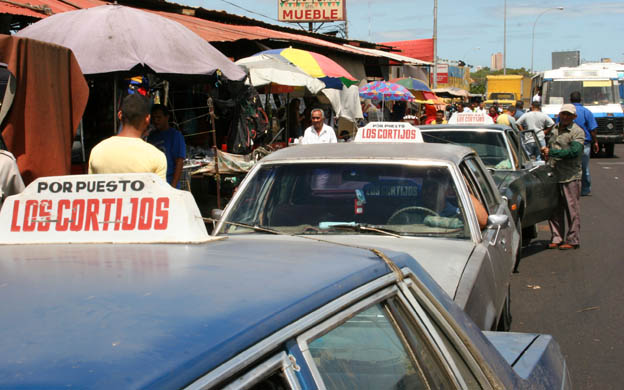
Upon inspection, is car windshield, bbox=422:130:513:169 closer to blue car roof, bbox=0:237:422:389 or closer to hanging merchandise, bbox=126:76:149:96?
hanging merchandise, bbox=126:76:149:96

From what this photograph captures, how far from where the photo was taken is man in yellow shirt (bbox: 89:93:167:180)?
5.02 meters

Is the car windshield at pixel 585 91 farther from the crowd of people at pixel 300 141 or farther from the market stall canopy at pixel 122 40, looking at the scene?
the market stall canopy at pixel 122 40

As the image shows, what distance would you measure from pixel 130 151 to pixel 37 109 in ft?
2.34

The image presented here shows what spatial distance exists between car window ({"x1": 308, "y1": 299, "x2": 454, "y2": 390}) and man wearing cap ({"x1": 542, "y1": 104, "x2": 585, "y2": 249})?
7550 millimetres

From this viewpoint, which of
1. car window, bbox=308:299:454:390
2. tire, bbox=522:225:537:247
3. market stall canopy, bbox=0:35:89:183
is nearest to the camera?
car window, bbox=308:299:454:390

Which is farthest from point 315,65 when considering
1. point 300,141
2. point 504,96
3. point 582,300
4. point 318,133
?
point 504,96

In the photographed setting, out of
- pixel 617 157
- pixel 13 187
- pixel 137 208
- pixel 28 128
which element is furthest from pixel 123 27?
pixel 617 157

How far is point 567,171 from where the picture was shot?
916 cm

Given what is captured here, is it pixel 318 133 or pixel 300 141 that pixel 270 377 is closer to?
pixel 318 133

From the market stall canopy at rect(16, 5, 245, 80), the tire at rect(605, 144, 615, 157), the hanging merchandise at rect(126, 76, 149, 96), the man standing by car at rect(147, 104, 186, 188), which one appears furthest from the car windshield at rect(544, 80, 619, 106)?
the man standing by car at rect(147, 104, 186, 188)

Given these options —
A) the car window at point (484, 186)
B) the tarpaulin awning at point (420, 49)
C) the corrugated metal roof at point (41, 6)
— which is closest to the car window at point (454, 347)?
the car window at point (484, 186)

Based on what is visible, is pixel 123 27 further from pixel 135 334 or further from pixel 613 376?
pixel 135 334

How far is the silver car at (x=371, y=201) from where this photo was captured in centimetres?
466

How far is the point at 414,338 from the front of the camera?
205 cm
